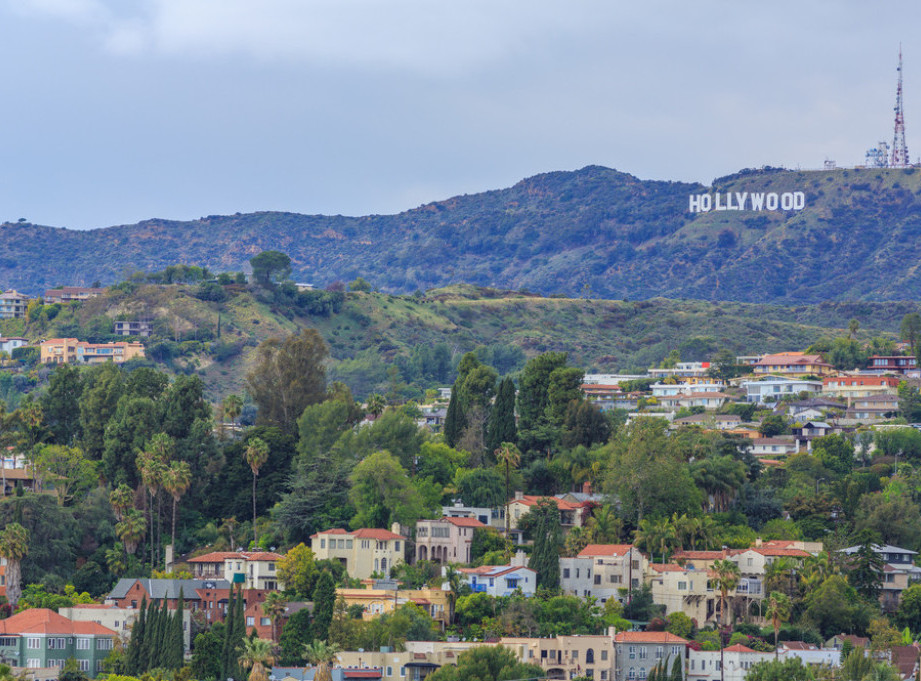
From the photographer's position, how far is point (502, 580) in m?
103

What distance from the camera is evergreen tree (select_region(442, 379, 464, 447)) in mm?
128875

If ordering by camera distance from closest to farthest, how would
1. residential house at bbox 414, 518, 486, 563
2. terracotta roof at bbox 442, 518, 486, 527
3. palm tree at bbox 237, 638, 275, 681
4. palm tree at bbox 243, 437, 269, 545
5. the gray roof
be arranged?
1. palm tree at bbox 237, 638, 275, 681
2. the gray roof
3. residential house at bbox 414, 518, 486, 563
4. terracotta roof at bbox 442, 518, 486, 527
5. palm tree at bbox 243, 437, 269, 545

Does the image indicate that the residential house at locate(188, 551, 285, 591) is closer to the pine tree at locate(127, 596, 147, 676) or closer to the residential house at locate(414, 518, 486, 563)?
the residential house at locate(414, 518, 486, 563)

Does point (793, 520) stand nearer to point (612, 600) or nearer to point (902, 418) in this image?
point (612, 600)

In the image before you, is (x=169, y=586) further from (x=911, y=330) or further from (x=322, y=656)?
(x=911, y=330)

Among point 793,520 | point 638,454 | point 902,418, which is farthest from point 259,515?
point 902,418

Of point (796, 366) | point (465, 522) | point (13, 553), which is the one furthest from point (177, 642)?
point (796, 366)

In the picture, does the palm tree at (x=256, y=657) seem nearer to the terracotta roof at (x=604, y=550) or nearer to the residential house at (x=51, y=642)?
the residential house at (x=51, y=642)

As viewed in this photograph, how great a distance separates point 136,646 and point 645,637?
89.2 feet

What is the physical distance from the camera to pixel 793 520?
119375mm

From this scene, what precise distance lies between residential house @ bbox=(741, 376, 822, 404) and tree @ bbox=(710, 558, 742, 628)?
6891 centimetres

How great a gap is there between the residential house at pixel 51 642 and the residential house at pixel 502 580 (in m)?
20.5

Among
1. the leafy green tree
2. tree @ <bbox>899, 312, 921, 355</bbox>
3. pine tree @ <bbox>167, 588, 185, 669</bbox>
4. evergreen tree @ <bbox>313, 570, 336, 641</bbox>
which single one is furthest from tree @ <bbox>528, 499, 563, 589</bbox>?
tree @ <bbox>899, 312, 921, 355</bbox>

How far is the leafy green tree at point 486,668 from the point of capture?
89625 mm
